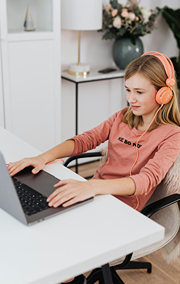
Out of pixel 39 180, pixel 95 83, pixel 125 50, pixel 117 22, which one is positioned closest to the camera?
pixel 39 180

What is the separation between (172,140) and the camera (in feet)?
4.42

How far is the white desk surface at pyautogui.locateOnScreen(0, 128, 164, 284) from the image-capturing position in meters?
0.73

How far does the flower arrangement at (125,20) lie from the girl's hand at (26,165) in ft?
5.80

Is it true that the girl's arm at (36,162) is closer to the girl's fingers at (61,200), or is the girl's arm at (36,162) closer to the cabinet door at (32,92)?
the girl's fingers at (61,200)

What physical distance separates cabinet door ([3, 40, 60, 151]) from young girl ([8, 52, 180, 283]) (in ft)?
A: 3.00

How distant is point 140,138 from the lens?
1.46m

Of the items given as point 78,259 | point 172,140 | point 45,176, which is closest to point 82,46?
point 172,140

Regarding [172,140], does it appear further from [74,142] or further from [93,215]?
[93,215]

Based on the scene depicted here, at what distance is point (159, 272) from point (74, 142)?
0.87 m

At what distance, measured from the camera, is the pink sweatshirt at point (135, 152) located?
1.25m

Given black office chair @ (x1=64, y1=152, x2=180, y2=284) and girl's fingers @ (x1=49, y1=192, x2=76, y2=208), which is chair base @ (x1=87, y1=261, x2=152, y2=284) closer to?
black office chair @ (x1=64, y1=152, x2=180, y2=284)

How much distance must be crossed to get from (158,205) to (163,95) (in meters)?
0.44

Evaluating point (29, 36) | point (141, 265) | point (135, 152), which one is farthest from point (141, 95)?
point (29, 36)

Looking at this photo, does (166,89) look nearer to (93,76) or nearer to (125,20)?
(93,76)
